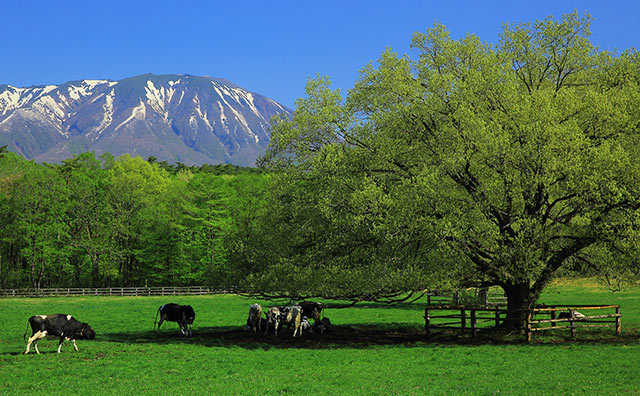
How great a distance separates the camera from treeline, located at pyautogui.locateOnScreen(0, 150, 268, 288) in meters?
68.7

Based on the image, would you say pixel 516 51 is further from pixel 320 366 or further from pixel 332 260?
pixel 320 366

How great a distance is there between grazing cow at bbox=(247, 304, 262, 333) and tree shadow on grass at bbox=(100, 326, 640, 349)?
429mm

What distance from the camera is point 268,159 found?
26781mm

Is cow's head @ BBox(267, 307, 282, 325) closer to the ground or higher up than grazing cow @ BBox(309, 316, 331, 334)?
higher up

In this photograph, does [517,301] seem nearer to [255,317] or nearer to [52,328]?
[255,317]

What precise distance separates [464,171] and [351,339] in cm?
877

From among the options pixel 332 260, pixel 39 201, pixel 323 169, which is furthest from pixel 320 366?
pixel 39 201

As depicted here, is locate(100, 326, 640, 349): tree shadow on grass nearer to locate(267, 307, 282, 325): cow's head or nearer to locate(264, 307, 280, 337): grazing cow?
locate(264, 307, 280, 337): grazing cow

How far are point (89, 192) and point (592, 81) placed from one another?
60.9 m

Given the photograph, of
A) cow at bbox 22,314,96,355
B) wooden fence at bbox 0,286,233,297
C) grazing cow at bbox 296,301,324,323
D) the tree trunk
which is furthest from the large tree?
wooden fence at bbox 0,286,233,297

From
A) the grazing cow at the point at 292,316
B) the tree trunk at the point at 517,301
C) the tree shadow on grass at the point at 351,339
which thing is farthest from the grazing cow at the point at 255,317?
the tree trunk at the point at 517,301

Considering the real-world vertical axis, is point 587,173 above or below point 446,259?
above

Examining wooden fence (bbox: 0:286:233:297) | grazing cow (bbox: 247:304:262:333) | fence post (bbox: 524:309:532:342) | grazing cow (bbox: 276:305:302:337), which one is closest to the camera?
fence post (bbox: 524:309:532:342)

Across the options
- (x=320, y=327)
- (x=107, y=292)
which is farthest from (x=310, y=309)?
(x=107, y=292)
